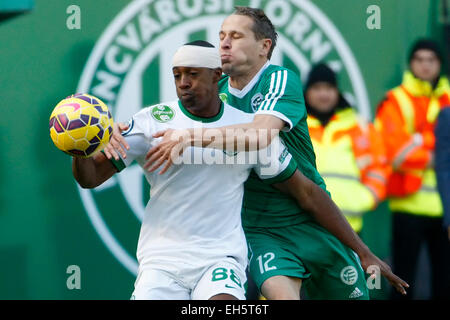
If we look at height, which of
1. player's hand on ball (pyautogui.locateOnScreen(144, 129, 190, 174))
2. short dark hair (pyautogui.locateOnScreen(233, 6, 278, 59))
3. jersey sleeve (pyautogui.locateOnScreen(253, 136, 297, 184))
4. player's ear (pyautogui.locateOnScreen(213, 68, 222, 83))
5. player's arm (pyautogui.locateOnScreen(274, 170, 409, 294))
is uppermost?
short dark hair (pyautogui.locateOnScreen(233, 6, 278, 59))

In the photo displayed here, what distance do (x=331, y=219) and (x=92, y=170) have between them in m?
1.27

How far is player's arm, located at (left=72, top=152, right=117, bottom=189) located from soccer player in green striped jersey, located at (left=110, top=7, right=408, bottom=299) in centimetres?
79

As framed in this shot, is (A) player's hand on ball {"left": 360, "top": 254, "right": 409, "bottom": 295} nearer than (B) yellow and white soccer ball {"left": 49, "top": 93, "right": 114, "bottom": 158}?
No

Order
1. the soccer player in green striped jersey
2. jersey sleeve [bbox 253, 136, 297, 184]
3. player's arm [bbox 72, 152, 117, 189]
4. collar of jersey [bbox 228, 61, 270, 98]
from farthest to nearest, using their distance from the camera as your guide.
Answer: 1. collar of jersey [bbox 228, 61, 270, 98]
2. the soccer player in green striped jersey
3. jersey sleeve [bbox 253, 136, 297, 184]
4. player's arm [bbox 72, 152, 117, 189]

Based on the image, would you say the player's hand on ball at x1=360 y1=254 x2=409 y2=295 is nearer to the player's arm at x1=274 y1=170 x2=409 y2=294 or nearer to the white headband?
the player's arm at x1=274 y1=170 x2=409 y2=294

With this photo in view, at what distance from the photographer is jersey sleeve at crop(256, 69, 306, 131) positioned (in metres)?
4.79

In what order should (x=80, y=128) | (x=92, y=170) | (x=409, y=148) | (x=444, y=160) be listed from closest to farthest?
(x=80, y=128), (x=92, y=170), (x=444, y=160), (x=409, y=148)

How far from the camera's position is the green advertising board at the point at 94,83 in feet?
21.4

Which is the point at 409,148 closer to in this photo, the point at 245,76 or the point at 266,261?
the point at 245,76

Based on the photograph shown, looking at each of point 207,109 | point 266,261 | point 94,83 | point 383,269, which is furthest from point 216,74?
point 94,83

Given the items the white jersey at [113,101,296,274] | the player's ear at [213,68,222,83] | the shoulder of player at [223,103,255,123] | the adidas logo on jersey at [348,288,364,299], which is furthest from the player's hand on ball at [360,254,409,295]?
the player's ear at [213,68,222,83]

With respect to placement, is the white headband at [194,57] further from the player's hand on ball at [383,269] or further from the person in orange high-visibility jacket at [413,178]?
the person in orange high-visibility jacket at [413,178]

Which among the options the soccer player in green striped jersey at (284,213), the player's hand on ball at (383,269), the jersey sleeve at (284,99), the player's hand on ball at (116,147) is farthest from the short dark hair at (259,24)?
the player's hand on ball at (383,269)

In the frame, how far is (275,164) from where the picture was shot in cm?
473
